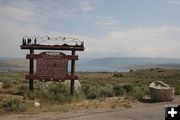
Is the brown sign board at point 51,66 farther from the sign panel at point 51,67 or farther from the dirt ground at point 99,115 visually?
the dirt ground at point 99,115

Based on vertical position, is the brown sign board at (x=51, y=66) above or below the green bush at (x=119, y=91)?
above

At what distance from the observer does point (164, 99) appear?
15.5m

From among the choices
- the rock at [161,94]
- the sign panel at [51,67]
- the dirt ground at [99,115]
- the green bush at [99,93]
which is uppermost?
the sign panel at [51,67]

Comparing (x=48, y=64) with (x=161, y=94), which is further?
(x=48, y=64)

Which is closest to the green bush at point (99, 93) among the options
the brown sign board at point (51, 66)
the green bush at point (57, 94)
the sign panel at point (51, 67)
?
the green bush at point (57, 94)

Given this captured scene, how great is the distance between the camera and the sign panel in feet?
54.0

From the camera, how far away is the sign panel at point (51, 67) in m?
16.5

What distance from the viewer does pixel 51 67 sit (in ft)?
54.3

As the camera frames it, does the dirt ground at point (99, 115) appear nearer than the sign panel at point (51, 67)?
Yes

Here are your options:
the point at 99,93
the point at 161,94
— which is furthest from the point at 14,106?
the point at 99,93

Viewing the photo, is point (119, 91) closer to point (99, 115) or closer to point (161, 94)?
point (161, 94)

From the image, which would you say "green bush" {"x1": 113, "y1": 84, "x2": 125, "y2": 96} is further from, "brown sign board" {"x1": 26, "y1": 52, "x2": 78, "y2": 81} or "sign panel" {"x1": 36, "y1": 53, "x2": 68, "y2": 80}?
"sign panel" {"x1": 36, "y1": 53, "x2": 68, "y2": 80}

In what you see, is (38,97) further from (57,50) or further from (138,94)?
(138,94)

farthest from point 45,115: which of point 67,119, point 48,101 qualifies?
point 48,101
